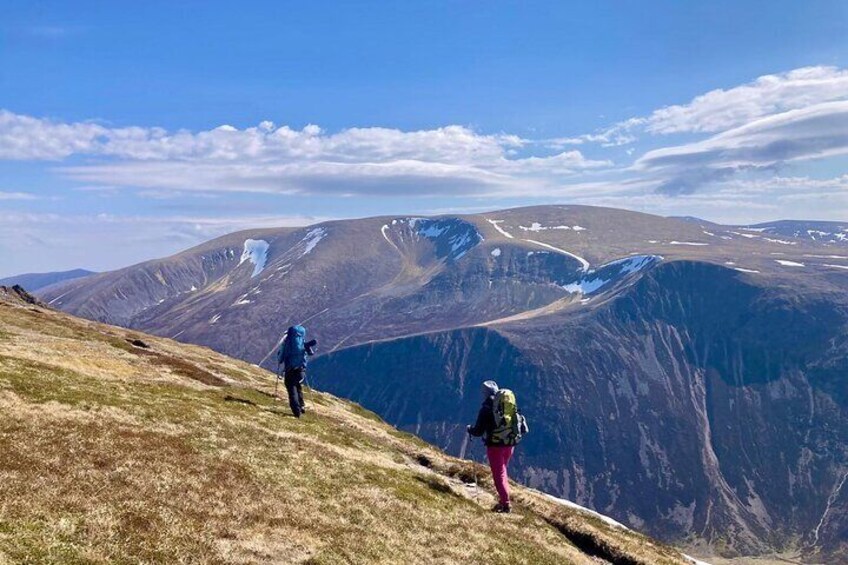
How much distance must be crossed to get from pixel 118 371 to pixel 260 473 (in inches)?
1077

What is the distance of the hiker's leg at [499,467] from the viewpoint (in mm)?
30581

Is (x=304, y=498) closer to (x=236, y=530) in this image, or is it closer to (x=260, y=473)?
(x=260, y=473)

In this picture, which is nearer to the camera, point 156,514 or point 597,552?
point 156,514

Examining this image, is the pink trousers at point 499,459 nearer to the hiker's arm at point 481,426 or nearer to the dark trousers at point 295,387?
the hiker's arm at point 481,426

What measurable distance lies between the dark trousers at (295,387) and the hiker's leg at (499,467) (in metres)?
16.5

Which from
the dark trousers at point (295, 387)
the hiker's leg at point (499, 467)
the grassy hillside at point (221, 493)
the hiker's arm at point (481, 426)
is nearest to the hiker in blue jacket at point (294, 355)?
the dark trousers at point (295, 387)

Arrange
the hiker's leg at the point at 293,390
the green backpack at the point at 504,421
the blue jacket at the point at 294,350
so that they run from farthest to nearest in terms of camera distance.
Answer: the hiker's leg at the point at 293,390 < the blue jacket at the point at 294,350 < the green backpack at the point at 504,421

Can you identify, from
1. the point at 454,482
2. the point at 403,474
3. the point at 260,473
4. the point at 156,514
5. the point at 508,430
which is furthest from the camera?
the point at 454,482

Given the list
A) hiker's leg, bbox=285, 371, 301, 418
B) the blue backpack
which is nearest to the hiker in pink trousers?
the blue backpack

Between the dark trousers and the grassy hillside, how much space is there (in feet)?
5.67

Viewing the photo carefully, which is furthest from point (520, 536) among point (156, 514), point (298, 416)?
point (298, 416)

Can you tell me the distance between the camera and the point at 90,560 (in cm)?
1558

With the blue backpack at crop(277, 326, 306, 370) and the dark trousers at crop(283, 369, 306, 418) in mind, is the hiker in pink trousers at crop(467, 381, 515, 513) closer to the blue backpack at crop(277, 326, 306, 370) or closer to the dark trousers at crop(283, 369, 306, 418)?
the blue backpack at crop(277, 326, 306, 370)

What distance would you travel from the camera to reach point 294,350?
42.4m
